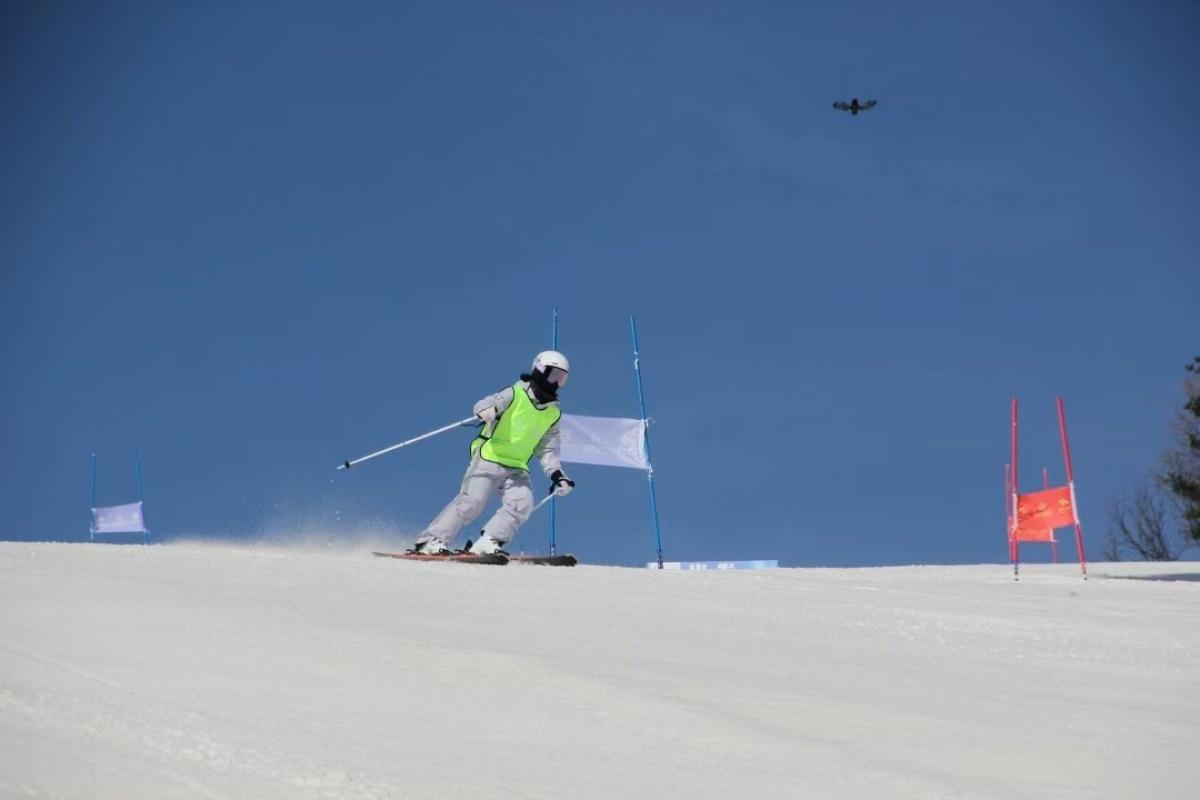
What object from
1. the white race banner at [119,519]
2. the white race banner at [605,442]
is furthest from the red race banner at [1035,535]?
the white race banner at [119,519]

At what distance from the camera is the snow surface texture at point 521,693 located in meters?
3.47

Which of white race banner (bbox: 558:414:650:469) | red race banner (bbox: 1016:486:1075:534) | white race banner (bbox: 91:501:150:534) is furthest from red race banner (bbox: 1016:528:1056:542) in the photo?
white race banner (bbox: 91:501:150:534)

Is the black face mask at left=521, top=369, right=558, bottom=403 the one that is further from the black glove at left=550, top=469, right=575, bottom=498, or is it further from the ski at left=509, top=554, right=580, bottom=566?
the ski at left=509, top=554, right=580, bottom=566

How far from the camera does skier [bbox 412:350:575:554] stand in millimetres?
12094

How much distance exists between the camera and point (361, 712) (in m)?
4.11

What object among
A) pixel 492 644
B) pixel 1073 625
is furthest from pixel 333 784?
pixel 1073 625

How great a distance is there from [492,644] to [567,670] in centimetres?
71

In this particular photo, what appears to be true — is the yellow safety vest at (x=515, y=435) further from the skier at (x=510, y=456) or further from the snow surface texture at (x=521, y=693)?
the snow surface texture at (x=521, y=693)

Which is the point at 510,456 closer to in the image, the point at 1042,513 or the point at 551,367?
the point at 551,367

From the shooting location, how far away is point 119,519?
84.5 ft

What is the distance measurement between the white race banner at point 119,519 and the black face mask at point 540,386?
14716mm

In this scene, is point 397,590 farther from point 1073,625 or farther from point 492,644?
point 1073,625

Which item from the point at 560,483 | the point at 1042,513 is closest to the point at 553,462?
the point at 560,483

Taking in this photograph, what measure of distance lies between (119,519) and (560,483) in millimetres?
16189
